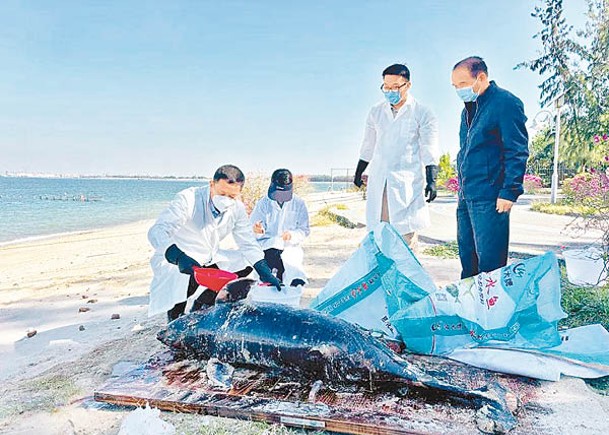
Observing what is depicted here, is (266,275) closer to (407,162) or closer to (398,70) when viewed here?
(407,162)

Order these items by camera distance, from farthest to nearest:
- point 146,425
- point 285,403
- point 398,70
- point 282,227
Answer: point 282,227
point 398,70
point 285,403
point 146,425

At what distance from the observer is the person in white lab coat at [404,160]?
13.4ft

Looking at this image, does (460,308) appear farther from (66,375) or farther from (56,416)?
(66,375)

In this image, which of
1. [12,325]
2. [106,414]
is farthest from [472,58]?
[12,325]

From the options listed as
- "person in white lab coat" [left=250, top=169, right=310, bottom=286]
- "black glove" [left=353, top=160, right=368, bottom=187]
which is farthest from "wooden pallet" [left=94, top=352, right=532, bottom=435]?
"black glove" [left=353, top=160, right=368, bottom=187]

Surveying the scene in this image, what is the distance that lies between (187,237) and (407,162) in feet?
6.60

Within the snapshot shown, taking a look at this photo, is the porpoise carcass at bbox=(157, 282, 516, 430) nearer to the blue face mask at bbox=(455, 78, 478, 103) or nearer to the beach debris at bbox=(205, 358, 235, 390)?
the beach debris at bbox=(205, 358, 235, 390)

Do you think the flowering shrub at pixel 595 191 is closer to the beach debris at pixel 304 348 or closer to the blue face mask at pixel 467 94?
the blue face mask at pixel 467 94

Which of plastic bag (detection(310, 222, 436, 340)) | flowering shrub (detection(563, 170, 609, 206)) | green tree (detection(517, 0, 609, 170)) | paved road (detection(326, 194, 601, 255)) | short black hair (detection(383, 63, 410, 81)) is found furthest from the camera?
green tree (detection(517, 0, 609, 170))

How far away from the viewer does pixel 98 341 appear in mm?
3678

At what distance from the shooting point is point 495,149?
11.0ft

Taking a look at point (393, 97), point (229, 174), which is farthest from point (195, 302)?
point (393, 97)

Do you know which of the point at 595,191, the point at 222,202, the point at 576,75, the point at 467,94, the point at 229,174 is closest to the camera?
the point at 467,94

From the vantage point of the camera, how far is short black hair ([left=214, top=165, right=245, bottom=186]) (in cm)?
358
